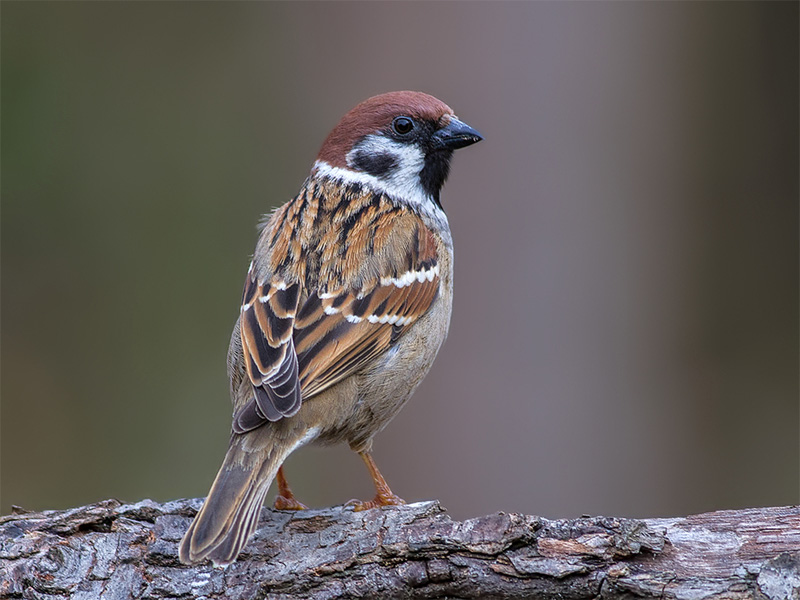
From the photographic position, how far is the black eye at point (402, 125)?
6.34 m

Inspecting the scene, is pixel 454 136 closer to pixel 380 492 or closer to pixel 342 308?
pixel 342 308

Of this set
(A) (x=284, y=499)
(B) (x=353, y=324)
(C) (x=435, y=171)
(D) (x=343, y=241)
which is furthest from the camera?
(C) (x=435, y=171)

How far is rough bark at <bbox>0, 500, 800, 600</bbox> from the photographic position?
4277mm

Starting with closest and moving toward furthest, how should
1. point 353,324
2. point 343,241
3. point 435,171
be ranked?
point 353,324, point 343,241, point 435,171

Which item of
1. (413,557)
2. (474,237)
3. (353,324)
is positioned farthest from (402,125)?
(413,557)

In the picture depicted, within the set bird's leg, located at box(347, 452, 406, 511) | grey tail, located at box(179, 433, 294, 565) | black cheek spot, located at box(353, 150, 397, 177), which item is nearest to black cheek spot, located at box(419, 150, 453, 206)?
black cheek spot, located at box(353, 150, 397, 177)

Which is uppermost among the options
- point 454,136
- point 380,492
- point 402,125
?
point 402,125

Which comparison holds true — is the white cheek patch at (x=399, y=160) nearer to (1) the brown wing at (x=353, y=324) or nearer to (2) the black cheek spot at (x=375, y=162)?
(2) the black cheek spot at (x=375, y=162)

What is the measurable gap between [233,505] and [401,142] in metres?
2.79

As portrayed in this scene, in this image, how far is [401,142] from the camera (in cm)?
639

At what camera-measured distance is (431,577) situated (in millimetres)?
4445

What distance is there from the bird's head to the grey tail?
7.07 ft

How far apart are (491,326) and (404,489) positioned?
4.96 ft

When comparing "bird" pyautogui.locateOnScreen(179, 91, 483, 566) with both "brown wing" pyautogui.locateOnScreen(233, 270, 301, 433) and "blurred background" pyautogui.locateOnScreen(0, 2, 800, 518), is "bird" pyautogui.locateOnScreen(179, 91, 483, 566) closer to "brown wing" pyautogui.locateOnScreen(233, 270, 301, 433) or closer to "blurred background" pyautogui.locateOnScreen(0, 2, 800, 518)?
"brown wing" pyautogui.locateOnScreen(233, 270, 301, 433)
